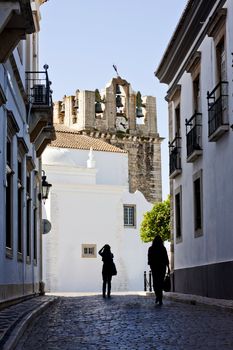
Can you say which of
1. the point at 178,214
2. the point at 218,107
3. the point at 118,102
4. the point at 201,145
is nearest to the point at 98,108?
the point at 118,102

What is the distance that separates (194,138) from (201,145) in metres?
0.30

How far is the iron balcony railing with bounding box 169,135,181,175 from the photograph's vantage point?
2038 centimetres

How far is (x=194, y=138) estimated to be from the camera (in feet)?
58.5

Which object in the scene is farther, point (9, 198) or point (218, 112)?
point (218, 112)

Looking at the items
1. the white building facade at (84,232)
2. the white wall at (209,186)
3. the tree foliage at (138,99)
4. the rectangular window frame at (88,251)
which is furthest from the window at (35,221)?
the tree foliage at (138,99)

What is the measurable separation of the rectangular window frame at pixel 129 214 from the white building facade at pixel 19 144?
61.0 ft

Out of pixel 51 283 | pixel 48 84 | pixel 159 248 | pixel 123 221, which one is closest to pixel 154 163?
pixel 123 221

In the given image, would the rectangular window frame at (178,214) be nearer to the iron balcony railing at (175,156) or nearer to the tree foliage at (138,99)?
the iron balcony railing at (175,156)

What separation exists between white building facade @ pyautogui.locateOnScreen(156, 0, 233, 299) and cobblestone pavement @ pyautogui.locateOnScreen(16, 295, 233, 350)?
315 centimetres

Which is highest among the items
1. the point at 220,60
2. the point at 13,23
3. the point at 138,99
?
the point at 138,99

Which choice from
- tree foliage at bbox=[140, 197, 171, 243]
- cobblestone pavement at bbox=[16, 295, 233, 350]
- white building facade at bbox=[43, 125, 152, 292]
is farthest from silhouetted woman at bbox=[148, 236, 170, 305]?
tree foliage at bbox=[140, 197, 171, 243]

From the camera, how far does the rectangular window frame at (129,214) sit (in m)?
42.0

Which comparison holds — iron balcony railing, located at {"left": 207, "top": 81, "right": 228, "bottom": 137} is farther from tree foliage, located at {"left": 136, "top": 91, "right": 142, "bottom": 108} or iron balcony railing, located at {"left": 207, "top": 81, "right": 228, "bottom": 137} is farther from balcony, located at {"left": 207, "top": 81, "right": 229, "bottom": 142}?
tree foliage, located at {"left": 136, "top": 91, "right": 142, "bottom": 108}

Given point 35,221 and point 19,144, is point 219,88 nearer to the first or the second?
point 19,144
